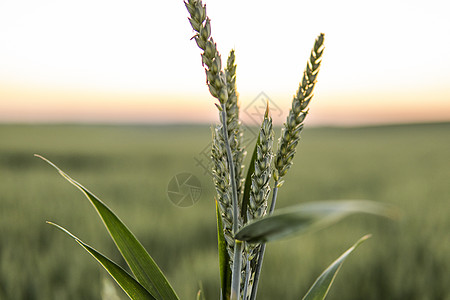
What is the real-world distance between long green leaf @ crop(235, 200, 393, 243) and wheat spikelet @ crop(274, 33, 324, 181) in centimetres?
9

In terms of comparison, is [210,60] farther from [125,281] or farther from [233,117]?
[125,281]

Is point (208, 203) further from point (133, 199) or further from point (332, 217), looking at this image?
point (332, 217)

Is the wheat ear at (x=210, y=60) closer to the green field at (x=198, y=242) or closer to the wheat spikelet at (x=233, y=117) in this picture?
the wheat spikelet at (x=233, y=117)

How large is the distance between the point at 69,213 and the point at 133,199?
1136mm

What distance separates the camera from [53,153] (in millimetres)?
9828

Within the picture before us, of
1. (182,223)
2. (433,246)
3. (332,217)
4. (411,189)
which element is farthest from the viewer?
(411,189)

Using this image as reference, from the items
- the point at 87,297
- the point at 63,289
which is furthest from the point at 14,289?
the point at 87,297

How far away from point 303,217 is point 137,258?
27 cm

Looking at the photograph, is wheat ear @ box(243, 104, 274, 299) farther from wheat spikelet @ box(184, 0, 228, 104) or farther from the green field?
the green field

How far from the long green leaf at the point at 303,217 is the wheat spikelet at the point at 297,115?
0.29 feet

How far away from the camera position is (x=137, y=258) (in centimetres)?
47

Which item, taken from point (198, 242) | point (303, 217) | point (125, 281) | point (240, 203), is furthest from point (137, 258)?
point (198, 242)

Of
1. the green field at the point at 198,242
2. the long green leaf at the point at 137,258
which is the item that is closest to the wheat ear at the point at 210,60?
the long green leaf at the point at 137,258

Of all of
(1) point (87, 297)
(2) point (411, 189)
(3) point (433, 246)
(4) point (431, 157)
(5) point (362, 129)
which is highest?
(5) point (362, 129)
